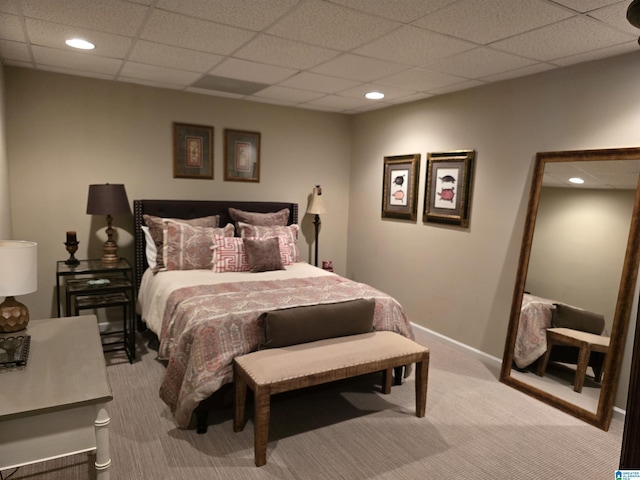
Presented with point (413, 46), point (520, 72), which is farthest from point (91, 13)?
point (520, 72)

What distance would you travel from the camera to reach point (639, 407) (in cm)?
77

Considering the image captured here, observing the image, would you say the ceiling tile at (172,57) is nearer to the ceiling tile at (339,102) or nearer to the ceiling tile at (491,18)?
the ceiling tile at (339,102)

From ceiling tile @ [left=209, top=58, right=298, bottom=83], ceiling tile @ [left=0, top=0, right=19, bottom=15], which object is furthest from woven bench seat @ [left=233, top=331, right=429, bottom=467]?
ceiling tile @ [left=0, top=0, right=19, bottom=15]

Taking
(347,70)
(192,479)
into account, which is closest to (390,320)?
A: (192,479)

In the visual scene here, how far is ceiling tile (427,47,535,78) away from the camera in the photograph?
9.40 ft

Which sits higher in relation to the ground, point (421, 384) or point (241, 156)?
point (241, 156)

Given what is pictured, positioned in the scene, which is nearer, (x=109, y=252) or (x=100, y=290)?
(x=100, y=290)

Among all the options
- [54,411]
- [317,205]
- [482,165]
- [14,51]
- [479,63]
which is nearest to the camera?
[54,411]

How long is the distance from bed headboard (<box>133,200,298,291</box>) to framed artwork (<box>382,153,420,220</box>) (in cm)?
123

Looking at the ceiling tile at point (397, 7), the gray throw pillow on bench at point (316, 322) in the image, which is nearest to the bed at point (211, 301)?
the gray throw pillow on bench at point (316, 322)

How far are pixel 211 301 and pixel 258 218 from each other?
1774 mm

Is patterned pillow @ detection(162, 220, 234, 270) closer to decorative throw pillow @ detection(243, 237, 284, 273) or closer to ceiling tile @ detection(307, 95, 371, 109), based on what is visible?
decorative throw pillow @ detection(243, 237, 284, 273)

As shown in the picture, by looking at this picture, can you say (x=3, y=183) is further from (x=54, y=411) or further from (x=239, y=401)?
(x=54, y=411)

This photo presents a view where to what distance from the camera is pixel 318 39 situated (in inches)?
105
